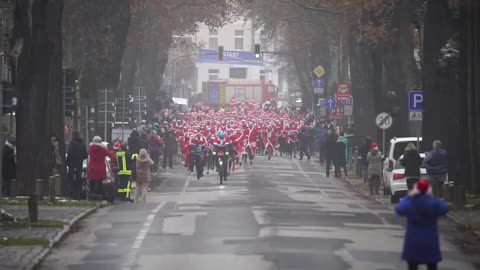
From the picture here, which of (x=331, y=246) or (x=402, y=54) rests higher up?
(x=402, y=54)

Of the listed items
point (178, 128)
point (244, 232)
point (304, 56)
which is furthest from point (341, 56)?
point (244, 232)

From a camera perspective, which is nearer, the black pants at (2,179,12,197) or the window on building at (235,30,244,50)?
the black pants at (2,179,12,197)

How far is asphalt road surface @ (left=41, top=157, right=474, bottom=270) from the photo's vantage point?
21.2 m

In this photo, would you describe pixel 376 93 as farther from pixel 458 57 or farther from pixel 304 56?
pixel 304 56

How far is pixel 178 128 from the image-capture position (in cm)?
6725

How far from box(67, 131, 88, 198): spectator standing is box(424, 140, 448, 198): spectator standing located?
8.57 metres

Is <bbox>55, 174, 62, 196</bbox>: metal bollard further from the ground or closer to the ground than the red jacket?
closer to the ground

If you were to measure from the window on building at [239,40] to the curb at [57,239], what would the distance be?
530 ft

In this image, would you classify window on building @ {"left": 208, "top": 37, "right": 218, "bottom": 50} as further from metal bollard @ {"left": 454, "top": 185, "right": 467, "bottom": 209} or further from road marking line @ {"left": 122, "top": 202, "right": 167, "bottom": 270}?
metal bollard @ {"left": 454, "top": 185, "right": 467, "bottom": 209}

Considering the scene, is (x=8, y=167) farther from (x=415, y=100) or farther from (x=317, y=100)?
(x=317, y=100)

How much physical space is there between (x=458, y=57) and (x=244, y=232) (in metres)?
13.6

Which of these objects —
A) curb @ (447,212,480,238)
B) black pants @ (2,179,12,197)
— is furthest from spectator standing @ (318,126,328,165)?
curb @ (447,212,480,238)

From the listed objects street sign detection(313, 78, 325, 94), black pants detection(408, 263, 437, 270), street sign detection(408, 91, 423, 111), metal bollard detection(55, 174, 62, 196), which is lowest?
black pants detection(408, 263, 437, 270)

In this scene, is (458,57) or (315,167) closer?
(458,57)
